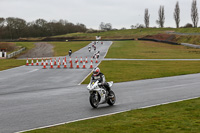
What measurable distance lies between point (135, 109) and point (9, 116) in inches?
170

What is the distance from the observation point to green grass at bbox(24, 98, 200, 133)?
8516mm

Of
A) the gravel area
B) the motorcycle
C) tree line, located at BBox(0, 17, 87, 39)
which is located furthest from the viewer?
tree line, located at BBox(0, 17, 87, 39)

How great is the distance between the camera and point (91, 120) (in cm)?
1010

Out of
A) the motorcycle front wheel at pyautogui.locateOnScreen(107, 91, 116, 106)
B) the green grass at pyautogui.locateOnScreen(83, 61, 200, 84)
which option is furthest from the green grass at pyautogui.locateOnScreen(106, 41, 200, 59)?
the motorcycle front wheel at pyautogui.locateOnScreen(107, 91, 116, 106)

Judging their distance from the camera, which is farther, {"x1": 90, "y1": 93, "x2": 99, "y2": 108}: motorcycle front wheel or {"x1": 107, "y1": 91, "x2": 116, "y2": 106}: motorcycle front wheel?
{"x1": 107, "y1": 91, "x2": 116, "y2": 106}: motorcycle front wheel

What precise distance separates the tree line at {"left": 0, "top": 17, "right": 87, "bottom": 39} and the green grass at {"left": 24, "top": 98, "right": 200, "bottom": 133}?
Answer: 144735 mm

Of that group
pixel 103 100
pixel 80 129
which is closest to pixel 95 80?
pixel 103 100

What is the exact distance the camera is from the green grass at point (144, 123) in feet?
27.9

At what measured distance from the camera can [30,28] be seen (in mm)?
158125

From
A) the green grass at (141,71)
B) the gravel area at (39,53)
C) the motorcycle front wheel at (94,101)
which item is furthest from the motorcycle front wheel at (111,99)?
the gravel area at (39,53)

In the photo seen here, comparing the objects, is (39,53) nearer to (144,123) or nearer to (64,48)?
(64,48)

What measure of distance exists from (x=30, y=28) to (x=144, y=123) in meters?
154

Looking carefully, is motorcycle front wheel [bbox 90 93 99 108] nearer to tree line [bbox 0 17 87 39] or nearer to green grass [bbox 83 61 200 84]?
green grass [bbox 83 61 200 84]

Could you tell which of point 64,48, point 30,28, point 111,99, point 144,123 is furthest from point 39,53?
point 30,28
